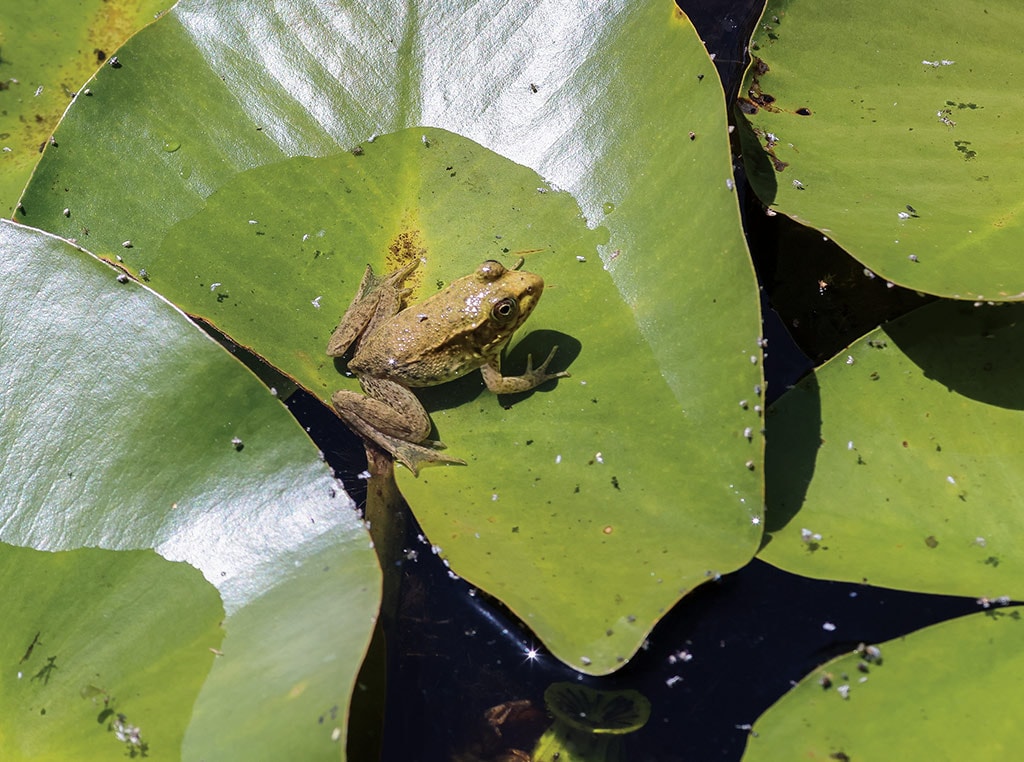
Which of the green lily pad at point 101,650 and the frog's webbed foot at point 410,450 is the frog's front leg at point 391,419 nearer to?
the frog's webbed foot at point 410,450

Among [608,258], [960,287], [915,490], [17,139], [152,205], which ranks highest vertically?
[17,139]

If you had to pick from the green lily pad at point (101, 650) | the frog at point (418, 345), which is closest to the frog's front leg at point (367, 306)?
the frog at point (418, 345)

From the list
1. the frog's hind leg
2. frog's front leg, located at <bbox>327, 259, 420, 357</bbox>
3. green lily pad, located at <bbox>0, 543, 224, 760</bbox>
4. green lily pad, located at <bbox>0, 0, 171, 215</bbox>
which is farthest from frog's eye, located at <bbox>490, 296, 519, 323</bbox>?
green lily pad, located at <bbox>0, 0, 171, 215</bbox>

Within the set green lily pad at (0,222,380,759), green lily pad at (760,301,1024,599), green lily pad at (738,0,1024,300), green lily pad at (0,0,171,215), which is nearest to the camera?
green lily pad at (0,222,380,759)

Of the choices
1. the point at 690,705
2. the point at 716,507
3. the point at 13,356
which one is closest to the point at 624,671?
the point at 690,705

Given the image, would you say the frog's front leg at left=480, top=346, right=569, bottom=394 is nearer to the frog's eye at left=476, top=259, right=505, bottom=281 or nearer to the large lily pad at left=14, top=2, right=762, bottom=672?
the large lily pad at left=14, top=2, right=762, bottom=672

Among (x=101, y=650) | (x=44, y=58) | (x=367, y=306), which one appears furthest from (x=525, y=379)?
(x=44, y=58)

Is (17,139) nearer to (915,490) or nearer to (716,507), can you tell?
(716,507)
